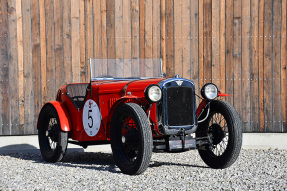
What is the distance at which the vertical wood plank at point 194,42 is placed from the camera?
7898 millimetres

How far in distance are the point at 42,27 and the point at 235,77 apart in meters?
3.46

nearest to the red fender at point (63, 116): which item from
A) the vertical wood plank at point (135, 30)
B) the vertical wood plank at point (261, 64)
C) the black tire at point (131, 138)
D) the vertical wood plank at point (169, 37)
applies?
the black tire at point (131, 138)

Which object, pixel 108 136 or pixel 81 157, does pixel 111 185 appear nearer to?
pixel 108 136

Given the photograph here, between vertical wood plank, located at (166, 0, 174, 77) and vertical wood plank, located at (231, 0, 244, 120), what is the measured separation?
3.60ft

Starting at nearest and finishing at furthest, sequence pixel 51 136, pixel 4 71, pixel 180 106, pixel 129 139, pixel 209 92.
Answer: pixel 129 139 → pixel 180 106 → pixel 209 92 → pixel 51 136 → pixel 4 71

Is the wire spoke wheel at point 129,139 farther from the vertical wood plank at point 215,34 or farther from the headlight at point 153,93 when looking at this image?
the vertical wood plank at point 215,34

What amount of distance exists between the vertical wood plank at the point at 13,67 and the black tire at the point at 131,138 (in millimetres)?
2933

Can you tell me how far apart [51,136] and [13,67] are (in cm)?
202

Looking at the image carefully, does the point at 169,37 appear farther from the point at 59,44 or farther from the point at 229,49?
the point at 59,44

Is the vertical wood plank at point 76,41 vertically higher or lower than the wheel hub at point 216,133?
higher

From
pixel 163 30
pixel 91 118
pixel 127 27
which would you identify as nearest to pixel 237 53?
pixel 163 30

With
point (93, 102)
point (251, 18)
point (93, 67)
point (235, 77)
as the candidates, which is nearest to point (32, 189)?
point (93, 102)

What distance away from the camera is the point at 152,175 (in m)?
4.92

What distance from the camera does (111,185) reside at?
14.2 feet
